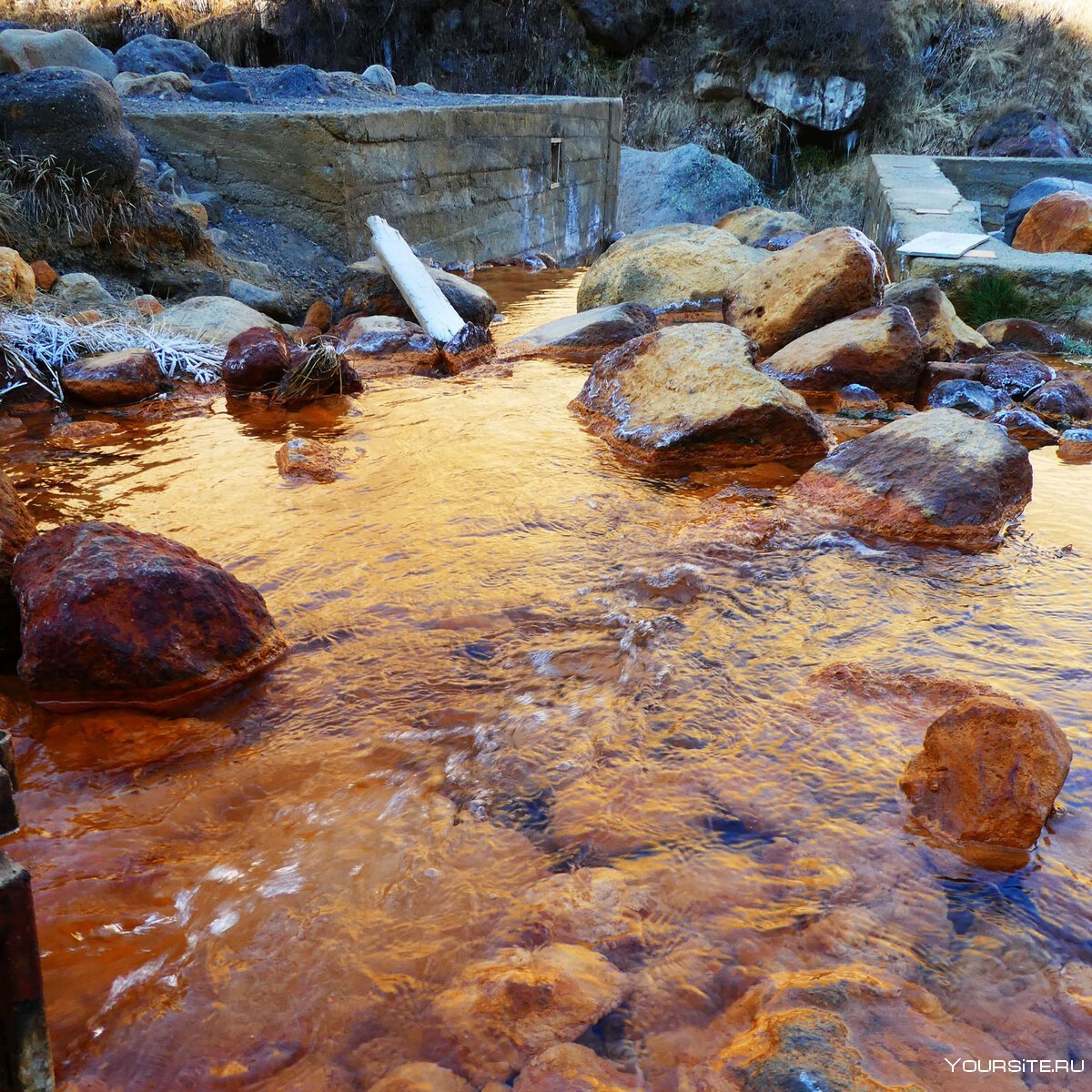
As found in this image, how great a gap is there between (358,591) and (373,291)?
5232mm

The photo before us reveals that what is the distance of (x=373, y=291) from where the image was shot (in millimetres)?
7992

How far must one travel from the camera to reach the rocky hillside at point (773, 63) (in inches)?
730

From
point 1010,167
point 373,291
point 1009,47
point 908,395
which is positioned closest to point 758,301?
point 908,395

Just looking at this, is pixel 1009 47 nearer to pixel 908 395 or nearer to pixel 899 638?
pixel 908 395

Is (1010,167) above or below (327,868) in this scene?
above

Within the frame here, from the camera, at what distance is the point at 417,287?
7660mm

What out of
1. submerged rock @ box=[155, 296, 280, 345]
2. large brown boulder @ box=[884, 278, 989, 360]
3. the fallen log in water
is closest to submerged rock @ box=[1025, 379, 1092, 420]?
large brown boulder @ box=[884, 278, 989, 360]

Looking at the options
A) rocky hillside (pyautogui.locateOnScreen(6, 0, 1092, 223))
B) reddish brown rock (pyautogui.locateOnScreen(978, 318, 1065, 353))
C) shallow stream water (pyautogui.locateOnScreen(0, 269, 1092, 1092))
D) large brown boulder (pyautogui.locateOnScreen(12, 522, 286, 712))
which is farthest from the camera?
rocky hillside (pyautogui.locateOnScreen(6, 0, 1092, 223))

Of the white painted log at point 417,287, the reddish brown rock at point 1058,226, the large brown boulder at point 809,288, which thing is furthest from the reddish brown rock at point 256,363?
the reddish brown rock at point 1058,226

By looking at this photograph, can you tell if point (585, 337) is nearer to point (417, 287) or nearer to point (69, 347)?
point (417, 287)

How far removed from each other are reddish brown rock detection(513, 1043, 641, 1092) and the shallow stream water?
A: 0.04 meters

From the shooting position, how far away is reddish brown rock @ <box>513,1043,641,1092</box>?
5.19 feet

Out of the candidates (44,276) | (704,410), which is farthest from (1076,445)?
(44,276)

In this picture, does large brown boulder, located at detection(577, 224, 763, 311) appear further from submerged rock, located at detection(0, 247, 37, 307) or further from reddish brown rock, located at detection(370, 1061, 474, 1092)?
reddish brown rock, located at detection(370, 1061, 474, 1092)
